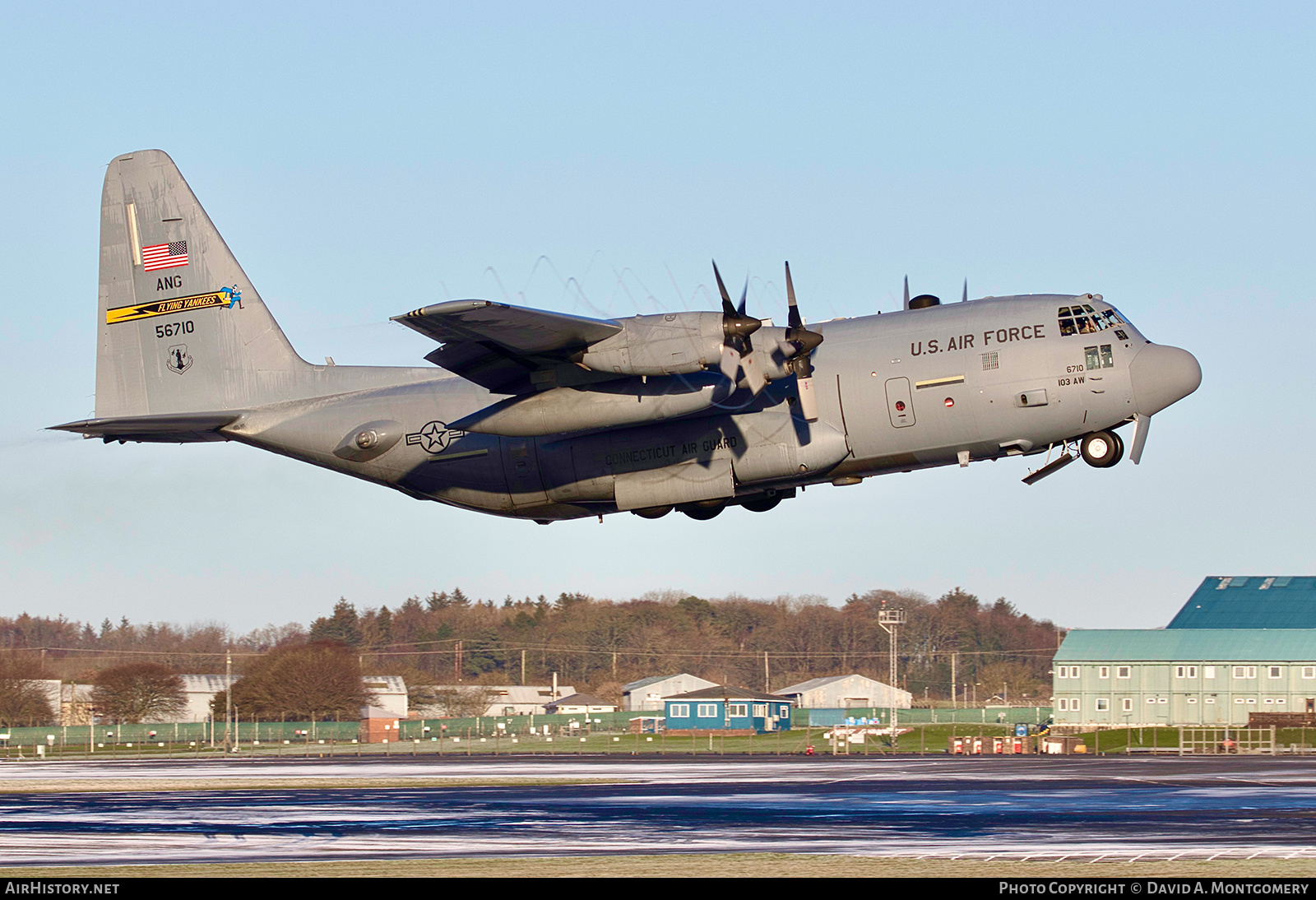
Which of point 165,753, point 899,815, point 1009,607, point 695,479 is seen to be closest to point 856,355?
point 695,479

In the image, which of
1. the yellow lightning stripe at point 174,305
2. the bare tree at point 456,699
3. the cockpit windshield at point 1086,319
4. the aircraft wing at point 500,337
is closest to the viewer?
the aircraft wing at point 500,337

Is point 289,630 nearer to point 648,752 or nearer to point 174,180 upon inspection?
point 648,752

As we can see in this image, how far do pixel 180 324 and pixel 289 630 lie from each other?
8984 centimetres

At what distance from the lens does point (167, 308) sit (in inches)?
1331

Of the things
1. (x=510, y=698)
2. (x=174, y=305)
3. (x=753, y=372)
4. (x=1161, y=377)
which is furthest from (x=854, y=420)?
(x=510, y=698)

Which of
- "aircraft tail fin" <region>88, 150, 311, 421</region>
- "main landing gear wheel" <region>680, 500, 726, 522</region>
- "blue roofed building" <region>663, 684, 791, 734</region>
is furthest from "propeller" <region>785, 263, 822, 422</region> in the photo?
"blue roofed building" <region>663, 684, 791, 734</region>

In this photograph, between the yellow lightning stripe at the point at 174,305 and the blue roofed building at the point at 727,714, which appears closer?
the yellow lightning stripe at the point at 174,305

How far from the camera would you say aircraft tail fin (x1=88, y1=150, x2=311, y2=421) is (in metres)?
33.3

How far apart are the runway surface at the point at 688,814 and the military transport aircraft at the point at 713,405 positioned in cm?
665

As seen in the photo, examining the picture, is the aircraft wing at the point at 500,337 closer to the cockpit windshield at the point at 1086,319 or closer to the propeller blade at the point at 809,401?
the propeller blade at the point at 809,401

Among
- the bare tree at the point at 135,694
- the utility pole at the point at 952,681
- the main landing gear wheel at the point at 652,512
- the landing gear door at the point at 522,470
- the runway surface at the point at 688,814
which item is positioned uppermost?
the landing gear door at the point at 522,470

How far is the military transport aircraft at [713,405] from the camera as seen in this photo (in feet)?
84.9

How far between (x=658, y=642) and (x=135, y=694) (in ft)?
179

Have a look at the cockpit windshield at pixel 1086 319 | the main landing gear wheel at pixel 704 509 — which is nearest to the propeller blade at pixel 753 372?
the main landing gear wheel at pixel 704 509
